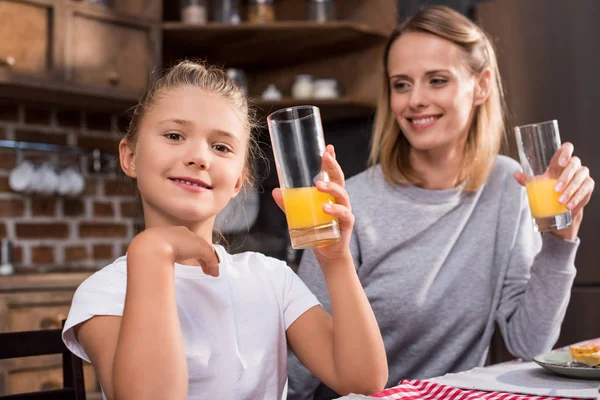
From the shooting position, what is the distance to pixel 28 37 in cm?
238

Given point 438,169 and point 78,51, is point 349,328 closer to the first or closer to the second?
point 438,169

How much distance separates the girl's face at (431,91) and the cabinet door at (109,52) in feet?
4.48

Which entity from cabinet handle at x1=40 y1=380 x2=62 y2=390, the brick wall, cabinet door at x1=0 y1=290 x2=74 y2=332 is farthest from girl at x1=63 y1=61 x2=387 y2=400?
the brick wall

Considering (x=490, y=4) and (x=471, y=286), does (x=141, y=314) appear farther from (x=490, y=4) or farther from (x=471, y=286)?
(x=490, y=4)

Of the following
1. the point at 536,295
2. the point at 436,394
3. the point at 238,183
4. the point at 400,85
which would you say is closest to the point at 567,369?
the point at 436,394

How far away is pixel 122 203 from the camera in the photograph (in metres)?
2.90

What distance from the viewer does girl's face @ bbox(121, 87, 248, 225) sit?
99cm

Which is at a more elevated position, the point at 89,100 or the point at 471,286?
the point at 89,100

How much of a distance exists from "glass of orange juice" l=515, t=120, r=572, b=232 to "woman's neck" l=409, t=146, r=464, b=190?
43 cm

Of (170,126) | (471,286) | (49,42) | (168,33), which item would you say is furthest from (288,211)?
(168,33)

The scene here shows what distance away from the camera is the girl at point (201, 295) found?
2.66 feet

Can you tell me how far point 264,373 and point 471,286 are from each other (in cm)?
62

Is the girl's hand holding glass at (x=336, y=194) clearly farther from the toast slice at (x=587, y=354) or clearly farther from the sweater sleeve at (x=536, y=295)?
the sweater sleeve at (x=536, y=295)

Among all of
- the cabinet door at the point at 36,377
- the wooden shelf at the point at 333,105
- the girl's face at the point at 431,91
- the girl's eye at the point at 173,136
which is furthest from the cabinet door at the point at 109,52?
the girl's eye at the point at 173,136
